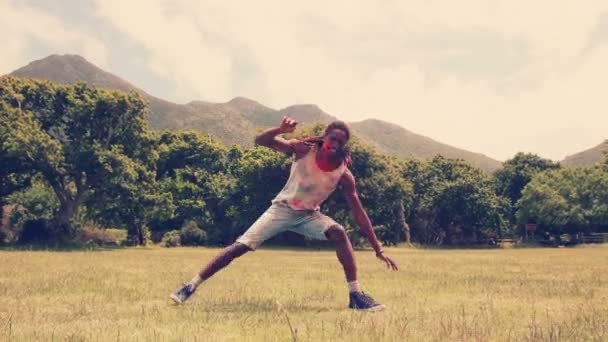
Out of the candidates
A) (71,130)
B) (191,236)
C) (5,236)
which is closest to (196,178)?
(191,236)

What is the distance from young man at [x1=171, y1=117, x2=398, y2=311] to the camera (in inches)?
322

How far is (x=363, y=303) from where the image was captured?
8.05 meters

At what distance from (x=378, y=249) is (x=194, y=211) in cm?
4838

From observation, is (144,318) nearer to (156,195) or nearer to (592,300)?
(592,300)

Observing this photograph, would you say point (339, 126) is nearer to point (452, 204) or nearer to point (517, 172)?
point (452, 204)

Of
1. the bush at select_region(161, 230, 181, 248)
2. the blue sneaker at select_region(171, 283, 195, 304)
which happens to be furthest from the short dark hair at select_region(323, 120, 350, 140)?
the bush at select_region(161, 230, 181, 248)

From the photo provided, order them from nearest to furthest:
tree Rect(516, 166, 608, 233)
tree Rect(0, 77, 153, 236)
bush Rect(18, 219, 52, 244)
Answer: tree Rect(0, 77, 153, 236)
bush Rect(18, 219, 52, 244)
tree Rect(516, 166, 608, 233)

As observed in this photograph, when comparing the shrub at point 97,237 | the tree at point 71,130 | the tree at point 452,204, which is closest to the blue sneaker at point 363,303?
the tree at point 71,130

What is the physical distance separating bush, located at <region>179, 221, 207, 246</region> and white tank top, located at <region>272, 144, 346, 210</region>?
4542 cm

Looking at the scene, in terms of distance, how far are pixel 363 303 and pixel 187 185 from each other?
50.3 meters

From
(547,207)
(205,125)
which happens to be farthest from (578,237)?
(205,125)

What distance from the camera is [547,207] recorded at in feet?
221

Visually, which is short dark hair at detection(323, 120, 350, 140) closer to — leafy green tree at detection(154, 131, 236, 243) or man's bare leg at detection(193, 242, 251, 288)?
man's bare leg at detection(193, 242, 251, 288)

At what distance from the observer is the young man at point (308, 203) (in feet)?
26.9
